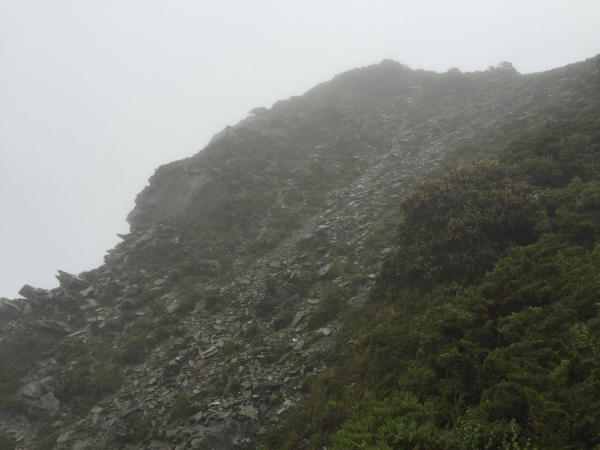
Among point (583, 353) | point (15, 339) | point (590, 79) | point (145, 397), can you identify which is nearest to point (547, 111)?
point (590, 79)

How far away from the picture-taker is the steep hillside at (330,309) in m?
6.79

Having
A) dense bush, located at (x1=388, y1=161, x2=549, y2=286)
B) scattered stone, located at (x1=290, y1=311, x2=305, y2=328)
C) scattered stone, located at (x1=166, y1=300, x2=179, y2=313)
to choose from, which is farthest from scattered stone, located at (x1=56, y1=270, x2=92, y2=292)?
dense bush, located at (x1=388, y1=161, x2=549, y2=286)

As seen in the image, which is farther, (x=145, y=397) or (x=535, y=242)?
(x=145, y=397)

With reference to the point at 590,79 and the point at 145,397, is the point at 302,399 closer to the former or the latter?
the point at 145,397

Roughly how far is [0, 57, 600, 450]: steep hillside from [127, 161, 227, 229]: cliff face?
170mm

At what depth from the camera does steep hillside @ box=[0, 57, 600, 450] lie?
6789 millimetres

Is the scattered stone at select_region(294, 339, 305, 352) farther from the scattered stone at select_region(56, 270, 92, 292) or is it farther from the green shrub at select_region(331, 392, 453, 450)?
A: the scattered stone at select_region(56, 270, 92, 292)

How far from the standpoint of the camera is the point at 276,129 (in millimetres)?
36031

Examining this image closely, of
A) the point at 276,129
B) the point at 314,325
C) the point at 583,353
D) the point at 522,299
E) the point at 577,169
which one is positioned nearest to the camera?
the point at 583,353

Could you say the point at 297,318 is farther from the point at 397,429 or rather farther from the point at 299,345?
the point at 397,429

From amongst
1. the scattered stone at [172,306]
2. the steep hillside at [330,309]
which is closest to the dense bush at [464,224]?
the steep hillside at [330,309]

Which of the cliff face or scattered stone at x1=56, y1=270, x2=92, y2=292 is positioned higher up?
the cliff face

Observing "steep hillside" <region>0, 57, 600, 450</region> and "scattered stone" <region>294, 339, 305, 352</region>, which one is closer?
"steep hillside" <region>0, 57, 600, 450</region>

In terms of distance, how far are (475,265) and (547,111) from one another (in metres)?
18.2
